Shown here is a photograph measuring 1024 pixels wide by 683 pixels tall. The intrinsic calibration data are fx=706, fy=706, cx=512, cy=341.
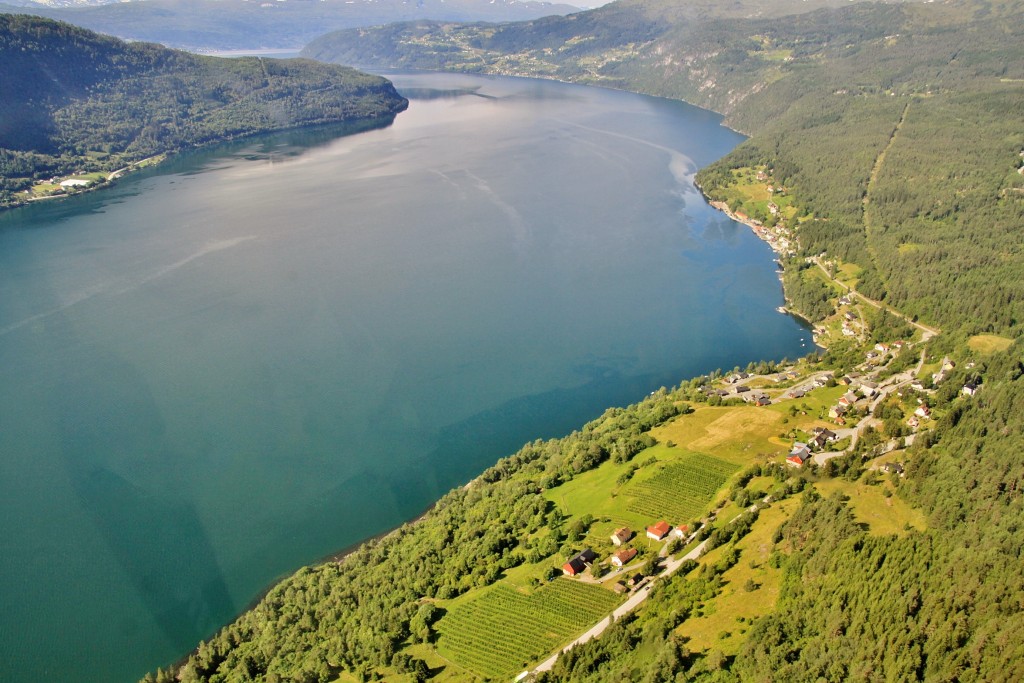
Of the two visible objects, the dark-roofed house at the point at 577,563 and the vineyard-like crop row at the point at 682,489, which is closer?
the dark-roofed house at the point at 577,563

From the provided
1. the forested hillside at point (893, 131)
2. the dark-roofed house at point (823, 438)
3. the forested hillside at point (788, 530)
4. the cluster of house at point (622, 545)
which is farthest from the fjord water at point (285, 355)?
the dark-roofed house at point (823, 438)

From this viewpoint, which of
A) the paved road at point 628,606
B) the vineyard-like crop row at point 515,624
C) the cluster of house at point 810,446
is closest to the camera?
the paved road at point 628,606

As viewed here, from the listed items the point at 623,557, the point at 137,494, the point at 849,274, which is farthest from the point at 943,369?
the point at 137,494

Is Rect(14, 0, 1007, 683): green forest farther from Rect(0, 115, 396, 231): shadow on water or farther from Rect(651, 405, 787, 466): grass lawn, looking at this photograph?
Rect(0, 115, 396, 231): shadow on water

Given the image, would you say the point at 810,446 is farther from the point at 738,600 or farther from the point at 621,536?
the point at 738,600

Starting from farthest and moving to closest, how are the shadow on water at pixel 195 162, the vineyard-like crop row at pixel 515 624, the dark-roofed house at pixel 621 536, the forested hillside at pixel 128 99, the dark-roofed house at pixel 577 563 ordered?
the forested hillside at pixel 128 99 < the shadow on water at pixel 195 162 < the dark-roofed house at pixel 621 536 < the dark-roofed house at pixel 577 563 < the vineyard-like crop row at pixel 515 624

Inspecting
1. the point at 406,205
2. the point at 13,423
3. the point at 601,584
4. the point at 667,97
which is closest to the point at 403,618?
the point at 601,584

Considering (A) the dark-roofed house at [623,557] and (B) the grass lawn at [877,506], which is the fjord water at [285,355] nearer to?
(A) the dark-roofed house at [623,557]
